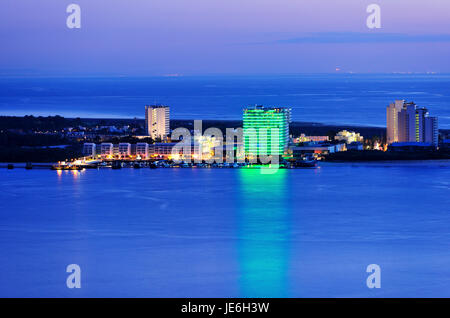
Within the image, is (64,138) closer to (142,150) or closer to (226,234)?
(142,150)

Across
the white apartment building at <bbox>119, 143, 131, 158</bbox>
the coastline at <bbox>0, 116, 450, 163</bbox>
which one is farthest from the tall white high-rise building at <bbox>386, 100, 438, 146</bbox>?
the white apartment building at <bbox>119, 143, 131, 158</bbox>

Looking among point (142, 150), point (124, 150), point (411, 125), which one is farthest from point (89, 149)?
point (411, 125)

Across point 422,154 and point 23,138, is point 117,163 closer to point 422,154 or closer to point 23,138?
point 23,138

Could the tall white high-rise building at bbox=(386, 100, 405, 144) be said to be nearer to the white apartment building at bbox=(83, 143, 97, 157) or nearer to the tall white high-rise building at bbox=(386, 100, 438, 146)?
the tall white high-rise building at bbox=(386, 100, 438, 146)

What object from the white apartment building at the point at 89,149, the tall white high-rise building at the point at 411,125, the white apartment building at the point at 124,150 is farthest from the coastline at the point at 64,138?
the white apartment building at the point at 124,150

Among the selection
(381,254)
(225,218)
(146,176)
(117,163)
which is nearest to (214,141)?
(117,163)

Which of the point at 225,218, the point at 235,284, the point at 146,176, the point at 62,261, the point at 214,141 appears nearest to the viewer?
the point at 235,284

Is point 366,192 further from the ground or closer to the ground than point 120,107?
closer to the ground
